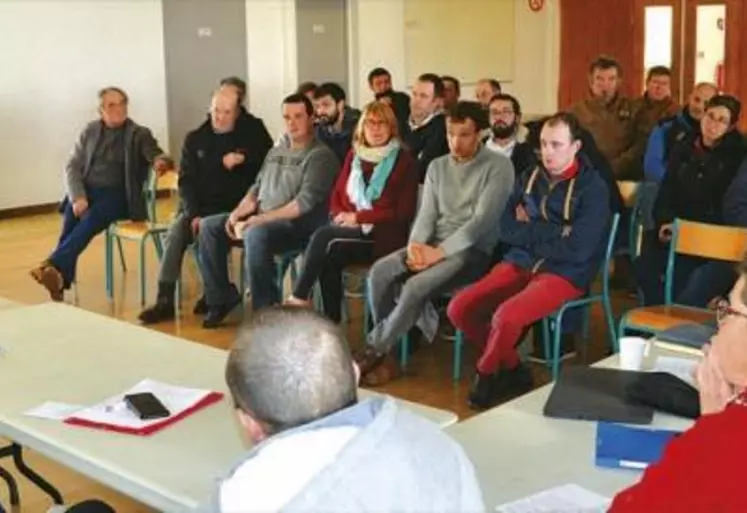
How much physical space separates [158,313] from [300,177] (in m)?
1.12

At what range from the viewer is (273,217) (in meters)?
5.95

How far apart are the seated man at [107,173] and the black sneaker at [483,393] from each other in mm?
2864

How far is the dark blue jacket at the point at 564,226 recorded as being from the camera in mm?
4742

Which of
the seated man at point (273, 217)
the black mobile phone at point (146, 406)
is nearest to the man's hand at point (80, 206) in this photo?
the seated man at point (273, 217)

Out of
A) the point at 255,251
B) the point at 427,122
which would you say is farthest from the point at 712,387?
the point at 427,122

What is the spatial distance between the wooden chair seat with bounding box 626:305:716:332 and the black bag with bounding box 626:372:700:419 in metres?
1.84

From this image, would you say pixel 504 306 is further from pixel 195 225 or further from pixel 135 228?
pixel 135 228

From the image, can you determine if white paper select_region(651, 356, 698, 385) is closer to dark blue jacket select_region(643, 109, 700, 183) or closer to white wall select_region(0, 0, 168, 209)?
dark blue jacket select_region(643, 109, 700, 183)

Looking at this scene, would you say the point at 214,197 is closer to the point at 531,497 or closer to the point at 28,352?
the point at 28,352

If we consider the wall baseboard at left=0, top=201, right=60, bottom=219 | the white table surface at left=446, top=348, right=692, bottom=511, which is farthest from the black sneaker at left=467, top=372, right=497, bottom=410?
the wall baseboard at left=0, top=201, right=60, bottom=219

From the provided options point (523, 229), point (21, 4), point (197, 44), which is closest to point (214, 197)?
point (523, 229)

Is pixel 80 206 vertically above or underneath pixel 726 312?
underneath

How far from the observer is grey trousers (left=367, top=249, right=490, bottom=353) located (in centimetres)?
506

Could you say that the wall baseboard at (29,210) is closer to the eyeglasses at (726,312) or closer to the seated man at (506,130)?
the seated man at (506,130)
